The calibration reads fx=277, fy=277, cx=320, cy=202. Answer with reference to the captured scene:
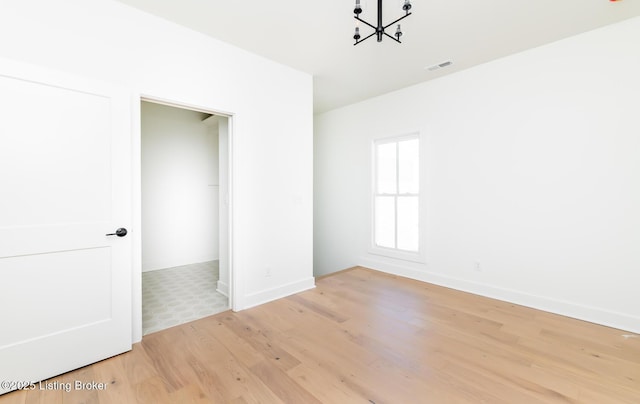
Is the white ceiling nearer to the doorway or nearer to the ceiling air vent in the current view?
the ceiling air vent

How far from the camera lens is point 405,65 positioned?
3475 millimetres

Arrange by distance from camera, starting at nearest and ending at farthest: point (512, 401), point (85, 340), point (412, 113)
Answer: point (512, 401) < point (85, 340) < point (412, 113)

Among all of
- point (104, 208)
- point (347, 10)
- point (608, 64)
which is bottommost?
point (104, 208)

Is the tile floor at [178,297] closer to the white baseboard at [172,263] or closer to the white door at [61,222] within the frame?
the white baseboard at [172,263]

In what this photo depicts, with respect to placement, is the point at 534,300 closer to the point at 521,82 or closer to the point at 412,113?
the point at 521,82

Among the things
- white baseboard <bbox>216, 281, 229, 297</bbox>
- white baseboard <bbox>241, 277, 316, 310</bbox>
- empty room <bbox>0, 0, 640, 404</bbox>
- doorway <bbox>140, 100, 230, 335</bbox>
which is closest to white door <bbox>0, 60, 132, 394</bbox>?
empty room <bbox>0, 0, 640, 404</bbox>

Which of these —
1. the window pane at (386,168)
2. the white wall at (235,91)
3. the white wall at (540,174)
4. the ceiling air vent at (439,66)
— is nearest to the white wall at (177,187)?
the white wall at (235,91)

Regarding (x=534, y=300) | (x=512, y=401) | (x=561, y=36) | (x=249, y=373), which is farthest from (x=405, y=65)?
(x=249, y=373)

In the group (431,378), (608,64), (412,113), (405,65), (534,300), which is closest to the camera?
(431,378)

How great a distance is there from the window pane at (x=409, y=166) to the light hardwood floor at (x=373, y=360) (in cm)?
186

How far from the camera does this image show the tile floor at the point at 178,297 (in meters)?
2.87

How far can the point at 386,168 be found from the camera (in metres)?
4.63

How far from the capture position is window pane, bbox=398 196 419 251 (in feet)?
13.9

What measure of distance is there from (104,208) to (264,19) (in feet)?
7.02
